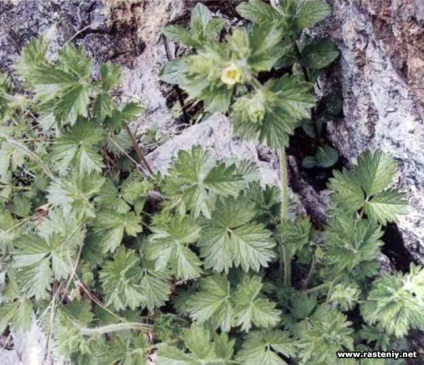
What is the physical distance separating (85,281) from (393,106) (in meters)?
1.30

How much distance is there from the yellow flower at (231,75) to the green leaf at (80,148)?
73cm

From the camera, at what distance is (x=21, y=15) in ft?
9.57

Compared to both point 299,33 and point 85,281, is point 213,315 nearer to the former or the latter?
point 85,281

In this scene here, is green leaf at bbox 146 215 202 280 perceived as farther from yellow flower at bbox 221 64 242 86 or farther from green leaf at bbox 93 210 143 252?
yellow flower at bbox 221 64 242 86

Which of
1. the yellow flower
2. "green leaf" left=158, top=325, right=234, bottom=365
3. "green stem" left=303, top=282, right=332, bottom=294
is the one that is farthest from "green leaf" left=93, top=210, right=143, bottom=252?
the yellow flower

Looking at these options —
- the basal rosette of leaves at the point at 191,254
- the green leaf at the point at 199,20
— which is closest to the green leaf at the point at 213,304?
the basal rosette of leaves at the point at 191,254

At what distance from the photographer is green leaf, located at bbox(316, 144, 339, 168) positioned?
7.41ft

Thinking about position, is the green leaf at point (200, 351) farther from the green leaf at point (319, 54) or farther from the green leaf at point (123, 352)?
the green leaf at point (319, 54)

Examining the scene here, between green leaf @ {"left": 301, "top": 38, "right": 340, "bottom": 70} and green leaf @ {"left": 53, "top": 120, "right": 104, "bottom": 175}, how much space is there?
31.4 inches

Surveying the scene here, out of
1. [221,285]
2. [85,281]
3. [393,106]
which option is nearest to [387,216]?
[393,106]

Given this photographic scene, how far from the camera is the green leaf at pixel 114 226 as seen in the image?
198 cm

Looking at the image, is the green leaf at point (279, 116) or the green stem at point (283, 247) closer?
the green leaf at point (279, 116)

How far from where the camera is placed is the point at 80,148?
2014mm

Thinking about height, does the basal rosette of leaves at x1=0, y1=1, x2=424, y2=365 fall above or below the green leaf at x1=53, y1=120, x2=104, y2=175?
below
